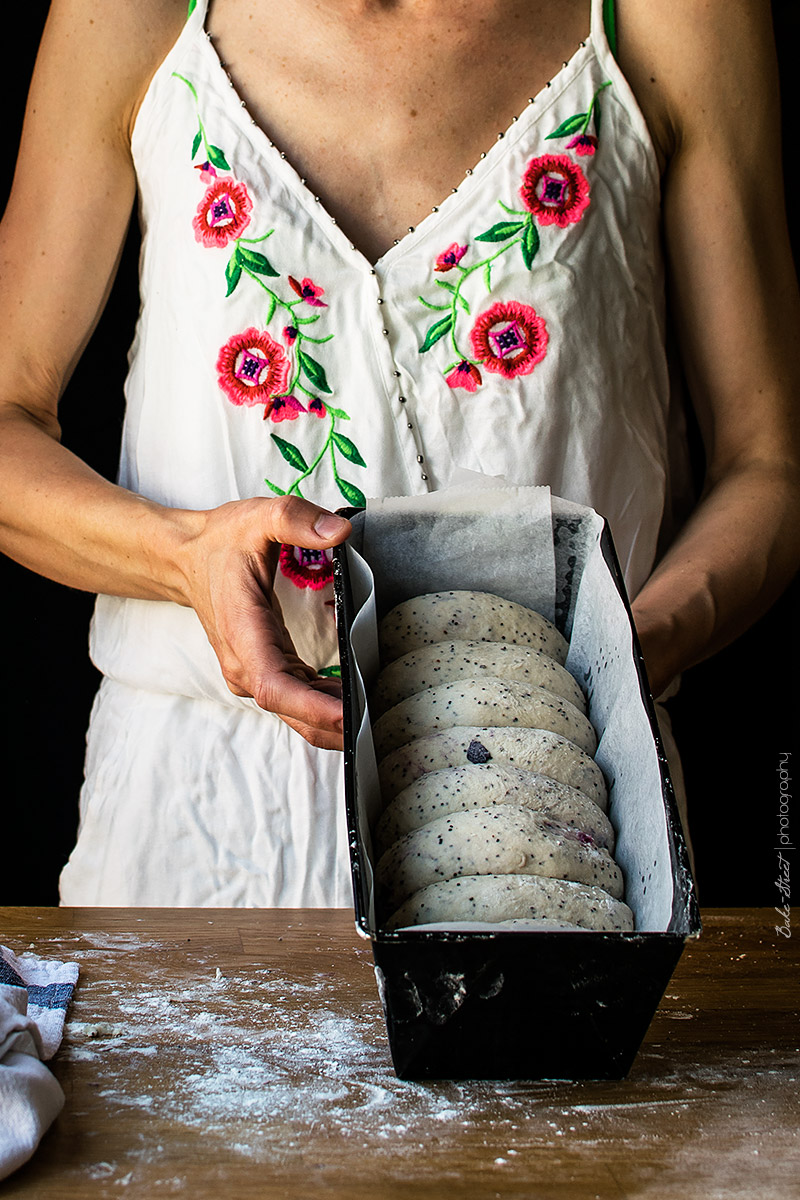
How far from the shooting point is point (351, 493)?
1.18 m

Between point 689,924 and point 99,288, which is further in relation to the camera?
point 99,288

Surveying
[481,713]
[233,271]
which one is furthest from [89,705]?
[481,713]

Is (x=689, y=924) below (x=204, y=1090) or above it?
above

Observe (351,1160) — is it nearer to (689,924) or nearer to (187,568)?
(689,924)

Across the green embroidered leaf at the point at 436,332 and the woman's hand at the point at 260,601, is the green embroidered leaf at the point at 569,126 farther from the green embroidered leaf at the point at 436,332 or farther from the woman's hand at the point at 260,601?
the woman's hand at the point at 260,601

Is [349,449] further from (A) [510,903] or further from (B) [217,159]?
(A) [510,903]

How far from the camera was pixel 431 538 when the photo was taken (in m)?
1.02

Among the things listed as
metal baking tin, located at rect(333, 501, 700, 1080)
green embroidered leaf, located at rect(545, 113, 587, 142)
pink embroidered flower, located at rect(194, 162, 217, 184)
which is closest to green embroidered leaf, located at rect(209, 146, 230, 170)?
pink embroidered flower, located at rect(194, 162, 217, 184)

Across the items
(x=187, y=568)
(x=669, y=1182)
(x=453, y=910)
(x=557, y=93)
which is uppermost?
(x=557, y=93)

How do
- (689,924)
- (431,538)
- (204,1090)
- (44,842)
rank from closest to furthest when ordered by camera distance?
(689,924), (204,1090), (431,538), (44,842)

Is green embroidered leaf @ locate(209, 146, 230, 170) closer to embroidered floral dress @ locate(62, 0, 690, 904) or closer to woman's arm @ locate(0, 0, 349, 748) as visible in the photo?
embroidered floral dress @ locate(62, 0, 690, 904)

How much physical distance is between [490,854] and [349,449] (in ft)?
1.82

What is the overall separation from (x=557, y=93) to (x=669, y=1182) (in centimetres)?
107

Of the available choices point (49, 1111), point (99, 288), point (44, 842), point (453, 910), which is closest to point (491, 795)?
point (453, 910)
